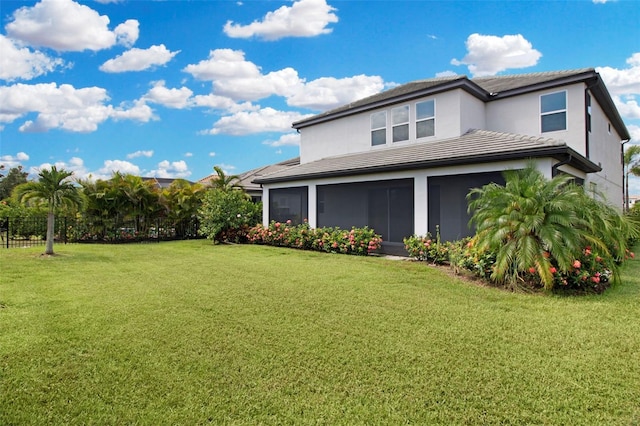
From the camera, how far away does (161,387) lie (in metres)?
3.18

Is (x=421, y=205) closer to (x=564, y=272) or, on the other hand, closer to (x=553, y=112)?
(x=564, y=272)

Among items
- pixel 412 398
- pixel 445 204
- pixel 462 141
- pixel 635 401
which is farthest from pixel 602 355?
pixel 462 141

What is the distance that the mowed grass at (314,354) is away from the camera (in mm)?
2869

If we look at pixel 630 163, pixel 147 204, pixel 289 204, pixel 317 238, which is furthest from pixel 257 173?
pixel 630 163

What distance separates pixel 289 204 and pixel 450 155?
7.26 metres

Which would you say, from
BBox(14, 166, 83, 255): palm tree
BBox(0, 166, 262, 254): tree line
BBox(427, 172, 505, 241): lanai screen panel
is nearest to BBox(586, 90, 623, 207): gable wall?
BBox(427, 172, 505, 241): lanai screen panel

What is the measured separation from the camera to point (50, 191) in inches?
433

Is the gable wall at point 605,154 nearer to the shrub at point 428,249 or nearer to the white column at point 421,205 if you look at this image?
the white column at point 421,205

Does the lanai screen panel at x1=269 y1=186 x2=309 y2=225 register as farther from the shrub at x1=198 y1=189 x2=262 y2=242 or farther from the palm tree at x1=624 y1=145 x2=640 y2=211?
the palm tree at x1=624 y1=145 x2=640 y2=211

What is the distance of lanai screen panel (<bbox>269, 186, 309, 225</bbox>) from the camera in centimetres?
1476

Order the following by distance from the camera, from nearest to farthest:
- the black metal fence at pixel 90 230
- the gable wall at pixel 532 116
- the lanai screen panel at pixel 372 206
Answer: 1. the gable wall at pixel 532 116
2. the lanai screen panel at pixel 372 206
3. the black metal fence at pixel 90 230

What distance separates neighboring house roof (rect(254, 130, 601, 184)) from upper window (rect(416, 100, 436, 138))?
1.71 ft

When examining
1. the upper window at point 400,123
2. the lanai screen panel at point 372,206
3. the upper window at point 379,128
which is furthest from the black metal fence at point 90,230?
the upper window at point 400,123

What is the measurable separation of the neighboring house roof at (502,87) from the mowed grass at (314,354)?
7578mm
